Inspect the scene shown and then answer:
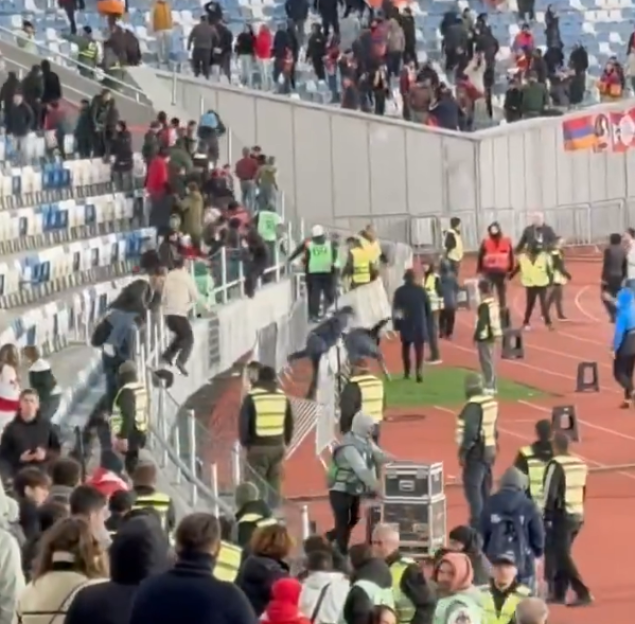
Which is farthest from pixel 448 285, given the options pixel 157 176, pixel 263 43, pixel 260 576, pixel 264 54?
pixel 260 576

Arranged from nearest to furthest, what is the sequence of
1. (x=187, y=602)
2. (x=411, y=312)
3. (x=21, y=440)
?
(x=187, y=602)
(x=21, y=440)
(x=411, y=312)

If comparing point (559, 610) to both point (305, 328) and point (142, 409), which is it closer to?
point (142, 409)

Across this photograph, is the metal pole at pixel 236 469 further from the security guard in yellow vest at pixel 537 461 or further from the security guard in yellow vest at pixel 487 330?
the security guard in yellow vest at pixel 487 330

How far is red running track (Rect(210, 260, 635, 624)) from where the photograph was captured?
19.5 metres

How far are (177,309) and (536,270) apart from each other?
10.1 meters

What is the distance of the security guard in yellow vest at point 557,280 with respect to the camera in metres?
32.9

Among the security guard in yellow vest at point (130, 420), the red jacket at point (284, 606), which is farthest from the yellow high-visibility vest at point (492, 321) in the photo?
the red jacket at point (284, 606)

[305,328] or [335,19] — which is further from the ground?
[335,19]

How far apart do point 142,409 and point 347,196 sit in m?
26.2

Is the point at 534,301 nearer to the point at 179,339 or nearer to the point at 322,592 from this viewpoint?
the point at 179,339

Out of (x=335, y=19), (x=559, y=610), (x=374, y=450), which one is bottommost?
(x=559, y=610)

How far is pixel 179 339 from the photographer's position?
23.8 m

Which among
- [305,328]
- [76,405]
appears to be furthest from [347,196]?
[76,405]

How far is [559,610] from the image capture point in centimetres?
1769
